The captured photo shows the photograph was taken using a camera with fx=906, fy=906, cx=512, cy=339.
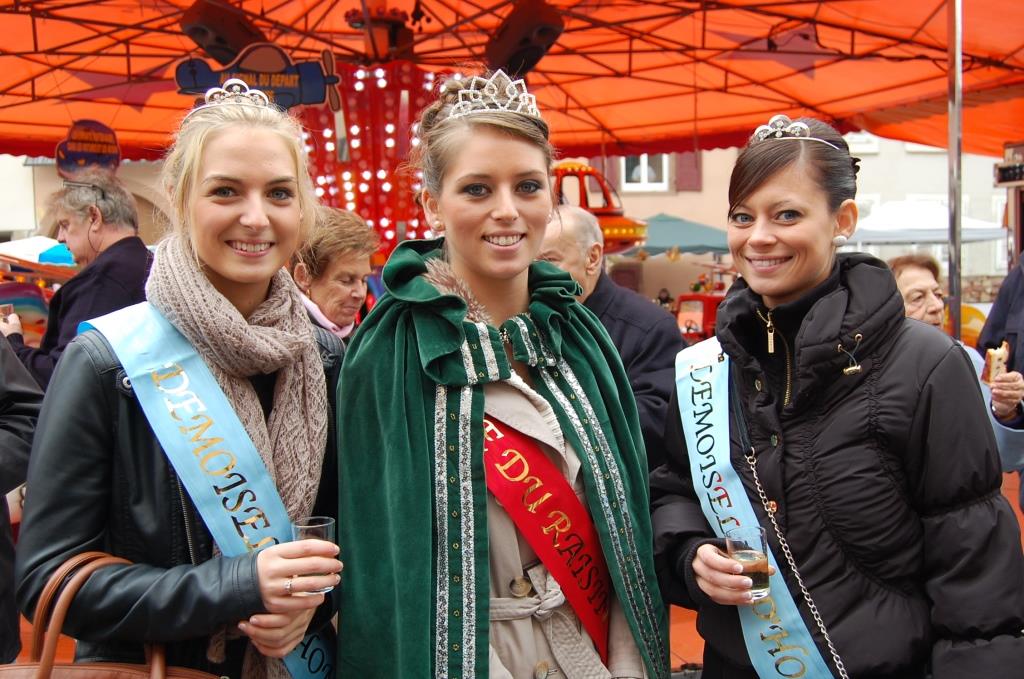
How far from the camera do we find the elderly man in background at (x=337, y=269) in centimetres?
411

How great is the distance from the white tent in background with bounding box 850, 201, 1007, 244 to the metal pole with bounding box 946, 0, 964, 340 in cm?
1159

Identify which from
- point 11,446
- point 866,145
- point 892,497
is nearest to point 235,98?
point 11,446

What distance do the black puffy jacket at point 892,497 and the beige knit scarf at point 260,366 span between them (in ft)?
3.15

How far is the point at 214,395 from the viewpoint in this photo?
179 cm

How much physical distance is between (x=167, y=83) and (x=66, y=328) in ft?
18.7

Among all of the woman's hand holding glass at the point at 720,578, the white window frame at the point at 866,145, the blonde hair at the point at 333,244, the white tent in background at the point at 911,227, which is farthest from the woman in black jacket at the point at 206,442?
the white window frame at the point at 866,145

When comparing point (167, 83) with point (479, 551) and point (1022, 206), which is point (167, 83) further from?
point (1022, 206)

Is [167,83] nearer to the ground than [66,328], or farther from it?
farther from it

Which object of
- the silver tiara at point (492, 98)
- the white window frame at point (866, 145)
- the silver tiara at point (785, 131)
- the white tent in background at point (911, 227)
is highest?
the white window frame at point (866, 145)

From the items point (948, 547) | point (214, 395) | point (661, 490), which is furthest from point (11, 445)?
point (948, 547)

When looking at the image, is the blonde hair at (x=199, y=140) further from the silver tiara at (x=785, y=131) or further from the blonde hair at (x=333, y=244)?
the blonde hair at (x=333, y=244)

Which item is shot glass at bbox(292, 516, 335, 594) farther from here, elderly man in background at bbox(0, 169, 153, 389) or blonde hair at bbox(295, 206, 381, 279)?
blonde hair at bbox(295, 206, 381, 279)

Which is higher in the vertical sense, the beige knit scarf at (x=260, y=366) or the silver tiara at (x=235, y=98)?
the silver tiara at (x=235, y=98)

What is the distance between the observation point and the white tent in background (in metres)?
16.4
